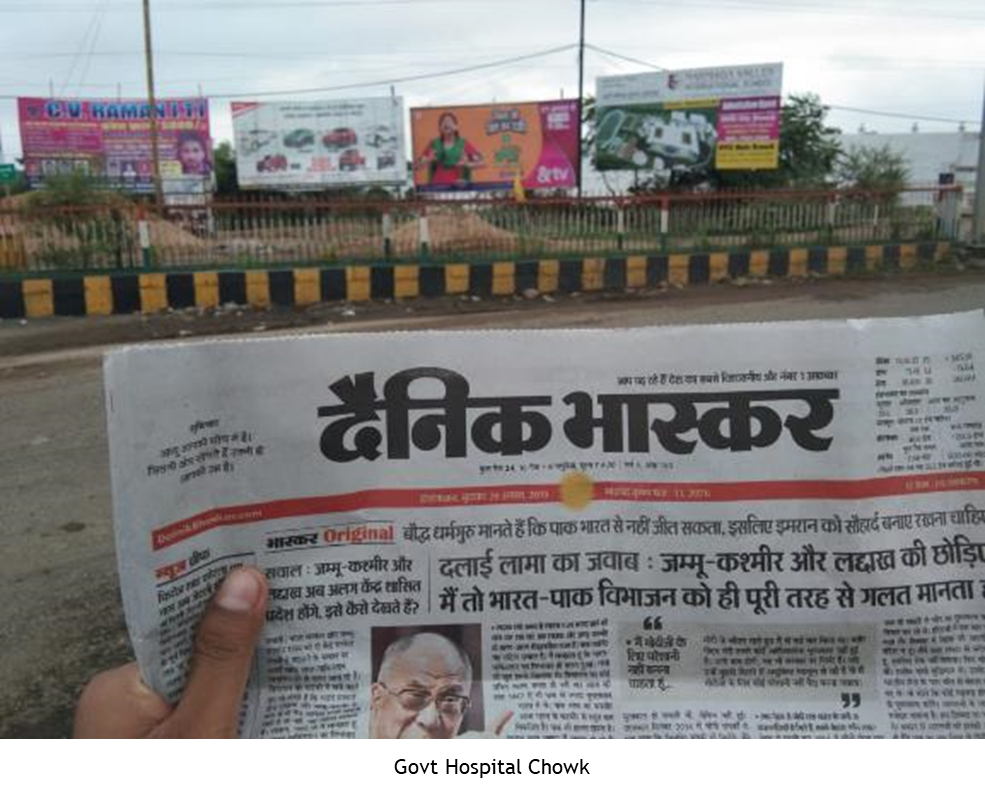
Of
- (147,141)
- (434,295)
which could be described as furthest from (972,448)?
(147,141)

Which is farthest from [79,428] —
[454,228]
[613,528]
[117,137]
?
[117,137]

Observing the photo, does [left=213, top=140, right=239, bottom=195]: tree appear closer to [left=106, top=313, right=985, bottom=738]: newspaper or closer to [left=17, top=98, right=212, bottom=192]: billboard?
[left=17, top=98, right=212, bottom=192]: billboard

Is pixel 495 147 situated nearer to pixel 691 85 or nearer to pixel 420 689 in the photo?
pixel 691 85

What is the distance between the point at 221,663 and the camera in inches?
59.3

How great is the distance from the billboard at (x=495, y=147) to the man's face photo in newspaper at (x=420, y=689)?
22850 mm

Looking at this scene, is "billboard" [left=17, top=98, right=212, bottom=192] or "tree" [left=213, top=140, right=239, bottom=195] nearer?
"billboard" [left=17, top=98, right=212, bottom=192]

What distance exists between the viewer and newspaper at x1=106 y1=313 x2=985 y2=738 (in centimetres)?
158

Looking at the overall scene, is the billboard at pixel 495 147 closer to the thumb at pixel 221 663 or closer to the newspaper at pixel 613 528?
the newspaper at pixel 613 528

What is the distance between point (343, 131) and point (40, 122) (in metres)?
14.5

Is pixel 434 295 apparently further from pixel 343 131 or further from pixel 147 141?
pixel 147 141

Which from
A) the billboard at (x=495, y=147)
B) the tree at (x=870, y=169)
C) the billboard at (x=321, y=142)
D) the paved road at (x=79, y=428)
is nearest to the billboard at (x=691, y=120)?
the billboard at (x=495, y=147)

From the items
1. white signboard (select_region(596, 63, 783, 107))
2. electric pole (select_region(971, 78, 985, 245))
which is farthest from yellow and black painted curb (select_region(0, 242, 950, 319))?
white signboard (select_region(596, 63, 783, 107))

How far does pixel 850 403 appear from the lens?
5.37ft

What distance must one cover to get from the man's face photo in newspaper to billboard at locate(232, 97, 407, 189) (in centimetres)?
2674
